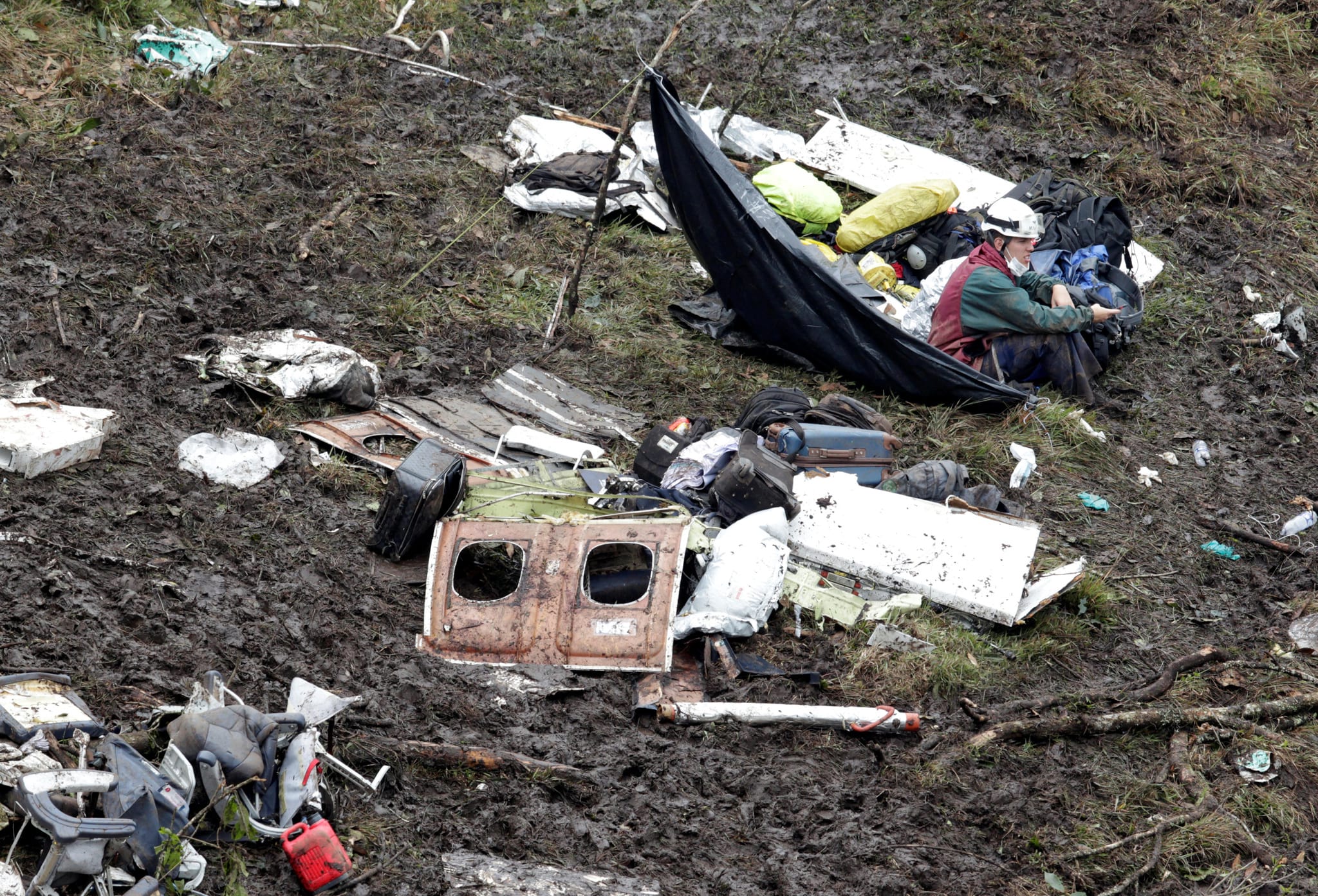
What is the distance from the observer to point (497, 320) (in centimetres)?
698

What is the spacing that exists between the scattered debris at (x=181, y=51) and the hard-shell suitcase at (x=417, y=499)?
525 centimetres

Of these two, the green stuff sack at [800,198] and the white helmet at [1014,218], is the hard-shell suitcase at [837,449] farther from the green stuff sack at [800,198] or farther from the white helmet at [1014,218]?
the green stuff sack at [800,198]

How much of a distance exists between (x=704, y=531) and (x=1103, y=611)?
1.91 metres

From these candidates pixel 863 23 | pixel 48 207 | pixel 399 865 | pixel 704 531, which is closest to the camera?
pixel 399 865

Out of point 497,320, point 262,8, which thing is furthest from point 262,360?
point 262,8

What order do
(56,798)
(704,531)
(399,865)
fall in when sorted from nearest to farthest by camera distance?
(56,798)
(399,865)
(704,531)

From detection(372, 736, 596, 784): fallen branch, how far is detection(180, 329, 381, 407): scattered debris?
2.37 meters

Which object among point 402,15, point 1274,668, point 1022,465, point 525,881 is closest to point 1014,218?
point 1022,465

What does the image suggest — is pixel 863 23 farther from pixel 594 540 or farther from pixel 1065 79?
pixel 594 540

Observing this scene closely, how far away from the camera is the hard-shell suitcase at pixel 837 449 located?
5715 millimetres

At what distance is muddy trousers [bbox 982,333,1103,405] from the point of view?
697cm

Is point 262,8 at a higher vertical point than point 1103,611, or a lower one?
higher

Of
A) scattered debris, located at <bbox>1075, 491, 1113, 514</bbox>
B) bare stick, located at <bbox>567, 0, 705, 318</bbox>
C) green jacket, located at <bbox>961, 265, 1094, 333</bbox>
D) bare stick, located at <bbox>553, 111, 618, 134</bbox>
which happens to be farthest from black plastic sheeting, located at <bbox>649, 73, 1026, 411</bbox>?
bare stick, located at <bbox>553, 111, 618, 134</bbox>

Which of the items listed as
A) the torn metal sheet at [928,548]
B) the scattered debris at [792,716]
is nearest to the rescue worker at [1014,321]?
the torn metal sheet at [928,548]
